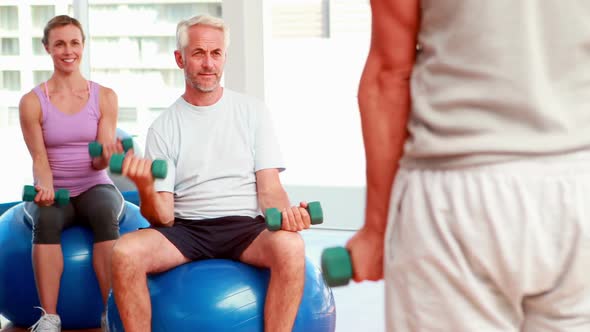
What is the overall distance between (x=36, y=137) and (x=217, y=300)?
130cm

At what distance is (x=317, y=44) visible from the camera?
5719mm

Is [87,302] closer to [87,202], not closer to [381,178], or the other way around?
[87,202]

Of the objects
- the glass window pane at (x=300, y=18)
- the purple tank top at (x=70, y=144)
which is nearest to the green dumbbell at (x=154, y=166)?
the purple tank top at (x=70, y=144)

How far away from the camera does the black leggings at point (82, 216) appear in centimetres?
324

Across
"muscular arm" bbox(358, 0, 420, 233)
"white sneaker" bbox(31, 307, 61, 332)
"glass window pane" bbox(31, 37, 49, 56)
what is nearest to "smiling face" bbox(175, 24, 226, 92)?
"white sneaker" bbox(31, 307, 61, 332)

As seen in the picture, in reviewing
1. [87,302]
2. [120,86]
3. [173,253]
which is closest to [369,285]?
[87,302]

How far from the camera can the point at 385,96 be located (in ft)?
3.53

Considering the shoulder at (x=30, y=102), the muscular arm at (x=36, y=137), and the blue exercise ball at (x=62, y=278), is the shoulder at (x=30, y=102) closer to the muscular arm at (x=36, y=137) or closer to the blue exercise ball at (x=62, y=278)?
the muscular arm at (x=36, y=137)

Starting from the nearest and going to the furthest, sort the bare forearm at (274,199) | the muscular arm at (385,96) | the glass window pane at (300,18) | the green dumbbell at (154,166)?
1. the muscular arm at (385,96)
2. the green dumbbell at (154,166)
3. the bare forearm at (274,199)
4. the glass window pane at (300,18)

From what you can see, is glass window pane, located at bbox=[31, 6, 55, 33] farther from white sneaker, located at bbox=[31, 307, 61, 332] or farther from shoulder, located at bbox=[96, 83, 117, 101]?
white sneaker, located at bbox=[31, 307, 61, 332]

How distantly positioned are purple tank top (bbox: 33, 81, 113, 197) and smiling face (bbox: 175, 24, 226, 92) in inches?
27.6

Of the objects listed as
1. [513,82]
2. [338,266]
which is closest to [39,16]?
[338,266]

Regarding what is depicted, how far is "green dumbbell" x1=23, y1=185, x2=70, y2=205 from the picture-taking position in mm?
3285

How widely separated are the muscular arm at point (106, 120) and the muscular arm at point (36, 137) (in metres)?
0.19
